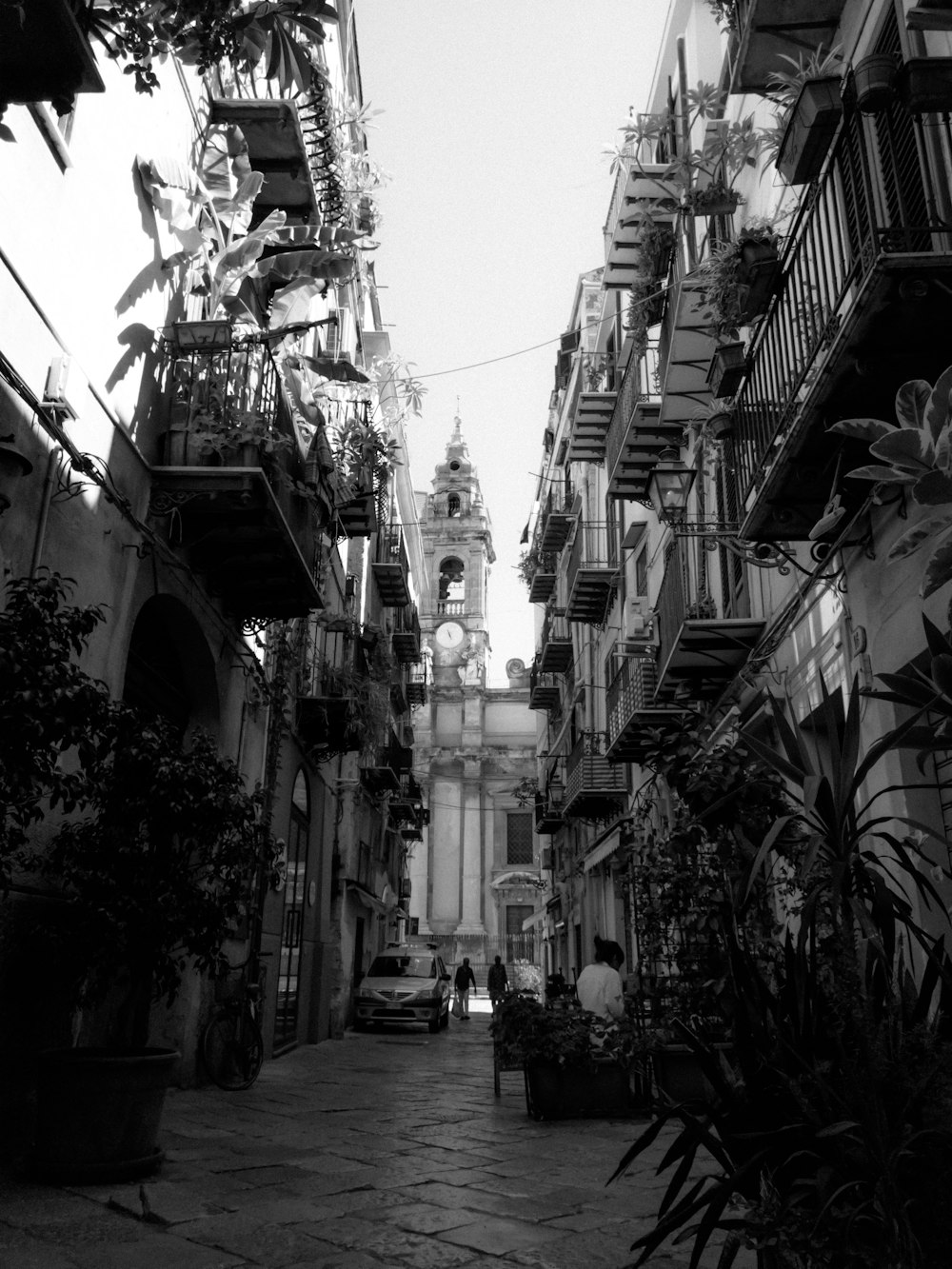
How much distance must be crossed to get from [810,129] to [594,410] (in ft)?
38.6

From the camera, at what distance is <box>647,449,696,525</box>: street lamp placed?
1331 centimetres

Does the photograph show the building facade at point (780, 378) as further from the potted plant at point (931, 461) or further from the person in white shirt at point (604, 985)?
the person in white shirt at point (604, 985)

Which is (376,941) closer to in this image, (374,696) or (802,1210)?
(374,696)

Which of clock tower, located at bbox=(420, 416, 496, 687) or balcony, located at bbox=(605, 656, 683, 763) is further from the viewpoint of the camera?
clock tower, located at bbox=(420, 416, 496, 687)

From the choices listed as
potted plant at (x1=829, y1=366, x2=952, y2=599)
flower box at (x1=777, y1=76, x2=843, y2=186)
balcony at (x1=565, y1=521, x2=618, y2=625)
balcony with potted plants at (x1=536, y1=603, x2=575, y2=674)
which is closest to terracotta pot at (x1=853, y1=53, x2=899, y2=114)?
flower box at (x1=777, y1=76, x2=843, y2=186)

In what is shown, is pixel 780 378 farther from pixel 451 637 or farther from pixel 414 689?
pixel 451 637

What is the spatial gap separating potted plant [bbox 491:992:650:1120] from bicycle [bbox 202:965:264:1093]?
9.48 ft

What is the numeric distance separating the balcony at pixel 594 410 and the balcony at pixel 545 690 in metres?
12.3

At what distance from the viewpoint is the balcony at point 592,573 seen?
20.3 m

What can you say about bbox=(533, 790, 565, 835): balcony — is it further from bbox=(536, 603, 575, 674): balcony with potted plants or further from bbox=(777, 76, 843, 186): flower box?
bbox=(777, 76, 843, 186): flower box

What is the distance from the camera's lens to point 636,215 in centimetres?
1265

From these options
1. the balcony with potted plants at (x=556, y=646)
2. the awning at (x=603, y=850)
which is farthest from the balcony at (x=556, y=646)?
the awning at (x=603, y=850)

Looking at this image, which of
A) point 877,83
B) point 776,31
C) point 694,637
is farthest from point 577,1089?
point 776,31

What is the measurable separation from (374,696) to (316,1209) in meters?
12.9
